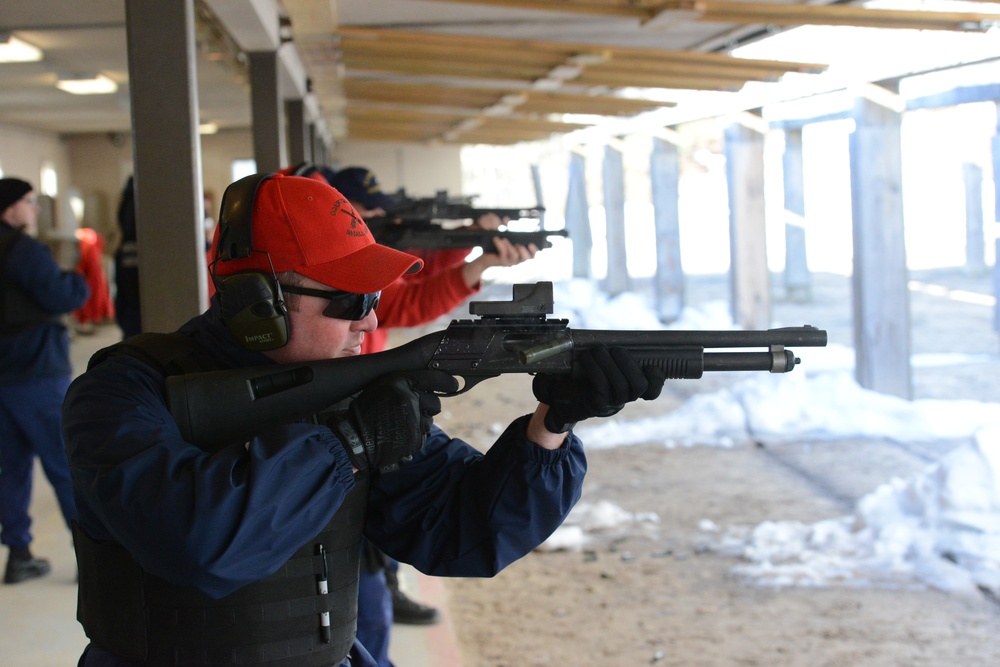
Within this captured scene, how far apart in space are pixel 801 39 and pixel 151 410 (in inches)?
268

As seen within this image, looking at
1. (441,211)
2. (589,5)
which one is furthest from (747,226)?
(441,211)

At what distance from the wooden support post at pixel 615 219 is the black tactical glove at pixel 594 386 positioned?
1298 cm

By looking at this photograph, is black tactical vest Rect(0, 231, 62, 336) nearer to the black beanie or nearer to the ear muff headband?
the black beanie

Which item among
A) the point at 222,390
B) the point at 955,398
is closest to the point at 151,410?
the point at 222,390

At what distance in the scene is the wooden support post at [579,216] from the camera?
17281 millimetres

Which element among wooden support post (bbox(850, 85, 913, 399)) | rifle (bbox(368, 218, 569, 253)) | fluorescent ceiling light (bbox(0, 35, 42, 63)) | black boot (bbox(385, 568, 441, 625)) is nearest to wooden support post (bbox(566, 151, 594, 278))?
wooden support post (bbox(850, 85, 913, 399))

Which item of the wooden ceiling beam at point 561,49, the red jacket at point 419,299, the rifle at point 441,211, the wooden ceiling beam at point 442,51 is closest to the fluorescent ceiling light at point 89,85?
the wooden ceiling beam at point 442,51

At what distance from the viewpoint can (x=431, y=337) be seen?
6.43 feet

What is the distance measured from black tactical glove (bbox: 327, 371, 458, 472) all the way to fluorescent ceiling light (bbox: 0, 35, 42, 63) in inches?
321

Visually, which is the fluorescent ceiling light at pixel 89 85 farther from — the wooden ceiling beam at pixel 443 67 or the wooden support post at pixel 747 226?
the wooden support post at pixel 747 226

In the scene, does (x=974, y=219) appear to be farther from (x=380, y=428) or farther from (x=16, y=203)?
(x=380, y=428)

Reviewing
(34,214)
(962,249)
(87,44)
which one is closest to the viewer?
(34,214)

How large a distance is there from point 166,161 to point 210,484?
6.87 ft

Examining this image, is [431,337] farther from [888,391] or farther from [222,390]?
[888,391]
